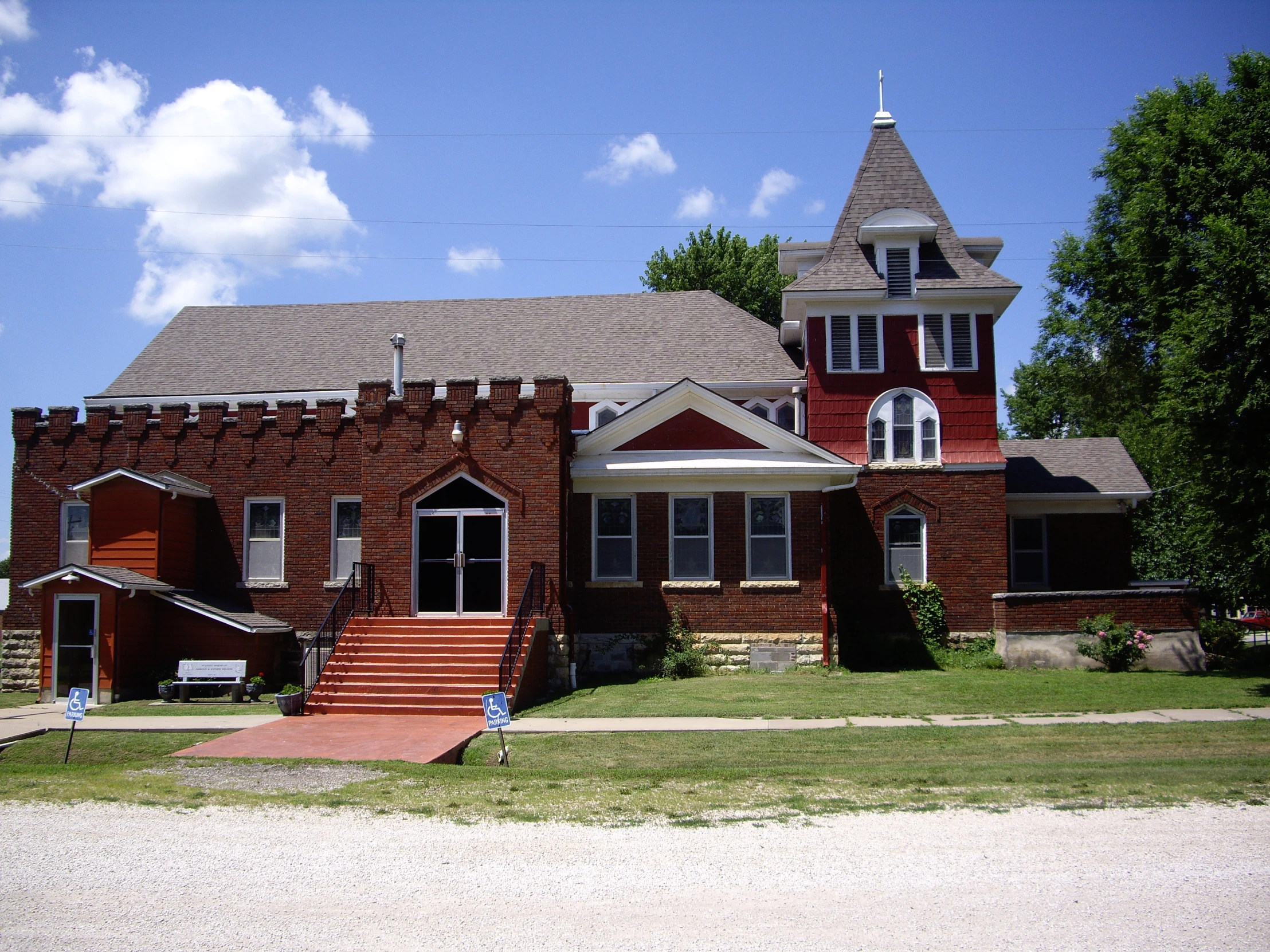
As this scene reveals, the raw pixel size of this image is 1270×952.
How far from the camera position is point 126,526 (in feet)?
66.5

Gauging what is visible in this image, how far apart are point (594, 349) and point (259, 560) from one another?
10.4 m

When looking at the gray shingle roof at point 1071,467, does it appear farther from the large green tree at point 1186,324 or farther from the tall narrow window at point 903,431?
the tall narrow window at point 903,431

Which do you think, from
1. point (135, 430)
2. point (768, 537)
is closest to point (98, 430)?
point (135, 430)

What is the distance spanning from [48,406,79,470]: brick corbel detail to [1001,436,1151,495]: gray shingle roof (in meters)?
21.6

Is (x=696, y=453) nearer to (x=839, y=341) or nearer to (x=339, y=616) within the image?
(x=839, y=341)

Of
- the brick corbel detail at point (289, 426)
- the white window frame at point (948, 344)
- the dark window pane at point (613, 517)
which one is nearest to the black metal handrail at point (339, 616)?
the brick corbel detail at point (289, 426)

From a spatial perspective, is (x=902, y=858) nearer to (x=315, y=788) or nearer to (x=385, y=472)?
(x=315, y=788)

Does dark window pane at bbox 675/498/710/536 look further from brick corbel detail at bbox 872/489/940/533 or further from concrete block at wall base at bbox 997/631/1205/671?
concrete block at wall base at bbox 997/631/1205/671

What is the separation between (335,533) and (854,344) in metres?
12.5

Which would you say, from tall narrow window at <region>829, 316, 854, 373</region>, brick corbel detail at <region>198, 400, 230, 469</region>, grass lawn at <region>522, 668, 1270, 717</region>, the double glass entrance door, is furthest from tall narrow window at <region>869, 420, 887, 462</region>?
brick corbel detail at <region>198, 400, 230, 469</region>

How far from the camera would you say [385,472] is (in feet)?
62.6

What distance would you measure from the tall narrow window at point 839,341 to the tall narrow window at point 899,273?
1202 millimetres

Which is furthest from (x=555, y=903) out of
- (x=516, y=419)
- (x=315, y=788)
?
(x=516, y=419)

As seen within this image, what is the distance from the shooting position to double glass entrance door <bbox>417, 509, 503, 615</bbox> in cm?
1895
